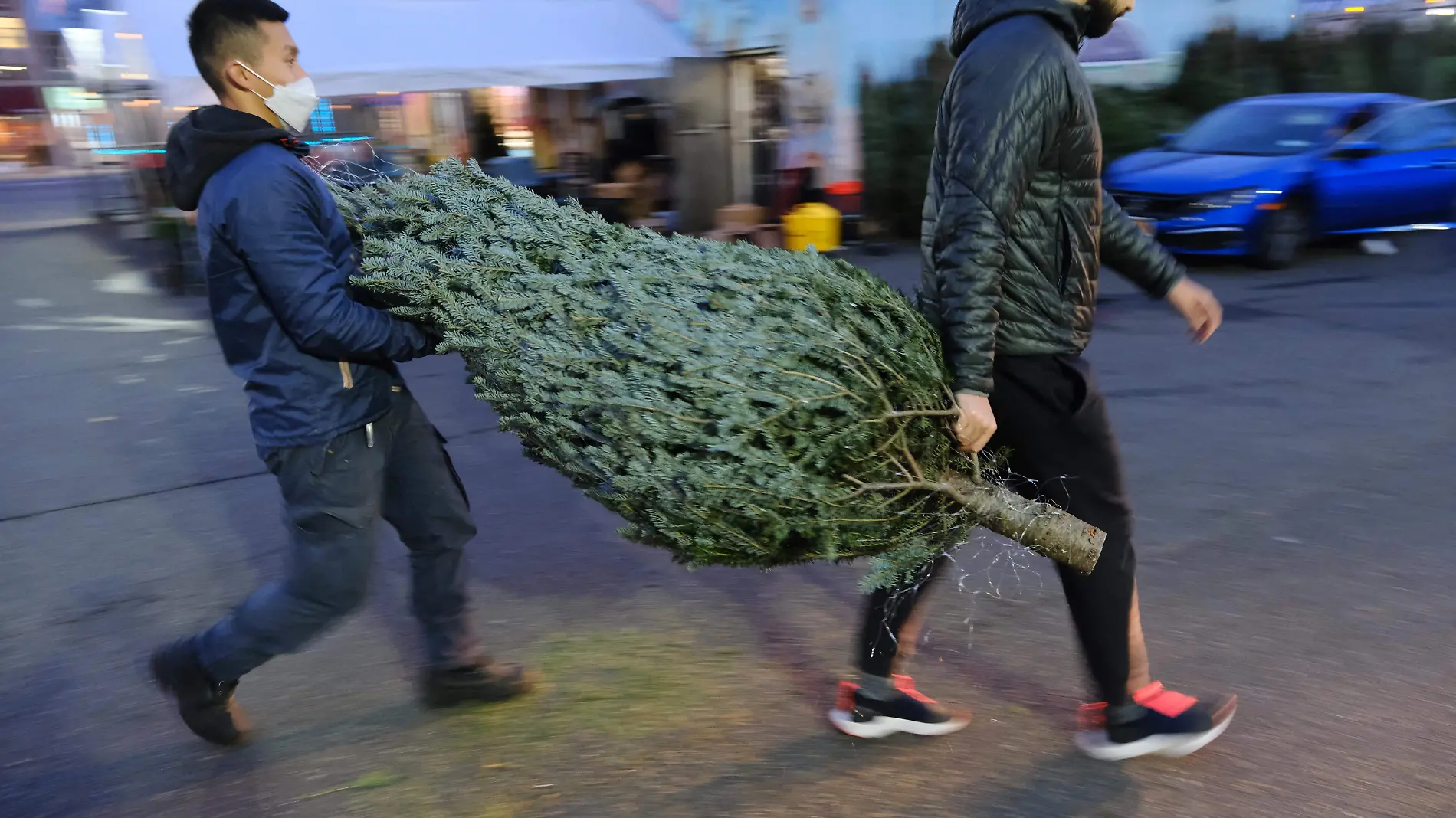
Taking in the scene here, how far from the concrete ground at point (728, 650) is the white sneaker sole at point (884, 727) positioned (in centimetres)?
3

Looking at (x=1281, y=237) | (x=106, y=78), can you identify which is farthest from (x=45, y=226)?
(x=1281, y=237)

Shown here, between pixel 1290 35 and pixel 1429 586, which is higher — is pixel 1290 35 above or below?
above

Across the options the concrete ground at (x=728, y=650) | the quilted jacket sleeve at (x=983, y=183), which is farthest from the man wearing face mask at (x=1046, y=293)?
the concrete ground at (x=728, y=650)

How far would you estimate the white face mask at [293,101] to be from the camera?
2705 mm

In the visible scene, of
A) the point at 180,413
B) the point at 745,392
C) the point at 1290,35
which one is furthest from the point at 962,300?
the point at 1290,35

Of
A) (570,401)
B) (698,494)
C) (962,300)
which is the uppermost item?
(962,300)

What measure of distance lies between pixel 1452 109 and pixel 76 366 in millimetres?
13168

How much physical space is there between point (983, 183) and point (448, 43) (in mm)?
9874

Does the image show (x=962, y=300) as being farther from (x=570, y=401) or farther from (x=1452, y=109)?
(x=1452, y=109)

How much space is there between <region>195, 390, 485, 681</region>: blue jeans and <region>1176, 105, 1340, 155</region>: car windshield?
33.7 feet

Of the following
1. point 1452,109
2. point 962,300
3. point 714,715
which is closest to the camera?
point 962,300

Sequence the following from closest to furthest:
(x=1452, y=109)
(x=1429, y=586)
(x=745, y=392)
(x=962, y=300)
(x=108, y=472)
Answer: (x=745, y=392) → (x=962, y=300) → (x=1429, y=586) → (x=108, y=472) → (x=1452, y=109)

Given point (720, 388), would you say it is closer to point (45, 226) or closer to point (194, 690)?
point (194, 690)

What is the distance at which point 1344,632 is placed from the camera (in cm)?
354
